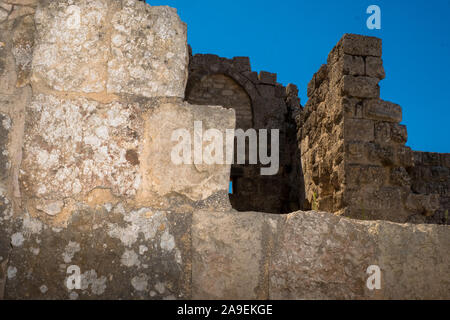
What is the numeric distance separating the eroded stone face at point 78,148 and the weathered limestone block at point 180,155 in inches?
2.0

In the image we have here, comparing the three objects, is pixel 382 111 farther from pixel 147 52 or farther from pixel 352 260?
pixel 147 52

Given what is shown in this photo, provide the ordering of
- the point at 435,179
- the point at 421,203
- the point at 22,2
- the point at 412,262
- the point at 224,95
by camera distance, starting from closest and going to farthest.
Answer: the point at 412,262, the point at 22,2, the point at 421,203, the point at 435,179, the point at 224,95

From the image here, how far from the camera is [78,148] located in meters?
1.59

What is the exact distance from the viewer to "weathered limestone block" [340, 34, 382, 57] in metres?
4.98

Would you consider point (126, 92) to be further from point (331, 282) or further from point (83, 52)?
point (331, 282)

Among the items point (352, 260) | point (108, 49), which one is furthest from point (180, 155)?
point (352, 260)

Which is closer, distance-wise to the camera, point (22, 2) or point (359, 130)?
point (22, 2)

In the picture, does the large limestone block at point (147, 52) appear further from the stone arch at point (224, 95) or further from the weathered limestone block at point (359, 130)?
the stone arch at point (224, 95)

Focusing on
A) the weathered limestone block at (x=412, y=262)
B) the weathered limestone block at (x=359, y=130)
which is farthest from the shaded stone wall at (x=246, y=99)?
the weathered limestone block at (x=412, y=262)

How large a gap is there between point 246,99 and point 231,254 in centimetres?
881

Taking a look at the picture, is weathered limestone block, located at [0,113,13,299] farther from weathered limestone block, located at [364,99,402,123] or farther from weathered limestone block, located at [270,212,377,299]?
weathered limestone block, located at [364,99,402,123]

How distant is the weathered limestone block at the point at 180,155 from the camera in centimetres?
160
